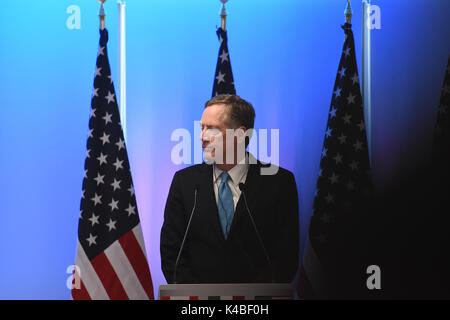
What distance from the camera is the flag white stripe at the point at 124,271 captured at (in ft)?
10.5

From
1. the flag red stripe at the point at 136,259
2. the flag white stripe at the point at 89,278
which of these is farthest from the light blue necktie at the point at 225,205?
the flag white stripe at the point at 89,278

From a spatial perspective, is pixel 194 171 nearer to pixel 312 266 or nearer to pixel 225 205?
pixel 225 205

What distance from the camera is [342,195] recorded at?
10.4 ft

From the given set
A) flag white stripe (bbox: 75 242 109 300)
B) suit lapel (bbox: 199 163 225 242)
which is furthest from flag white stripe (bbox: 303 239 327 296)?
flag white stripe (bbox: 75 242 109 300)

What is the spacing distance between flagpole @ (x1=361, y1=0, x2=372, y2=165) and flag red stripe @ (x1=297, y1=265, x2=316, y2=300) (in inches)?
38.7

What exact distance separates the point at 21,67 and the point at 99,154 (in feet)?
3.18

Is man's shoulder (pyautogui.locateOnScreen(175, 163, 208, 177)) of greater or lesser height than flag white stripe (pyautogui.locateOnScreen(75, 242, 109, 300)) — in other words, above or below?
above

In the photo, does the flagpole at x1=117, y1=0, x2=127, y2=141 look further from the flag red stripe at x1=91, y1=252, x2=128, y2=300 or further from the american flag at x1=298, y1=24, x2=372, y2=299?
the american flag at x1=298, y1=24, x2=372, y2=299

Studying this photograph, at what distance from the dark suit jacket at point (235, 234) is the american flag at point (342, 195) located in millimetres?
705

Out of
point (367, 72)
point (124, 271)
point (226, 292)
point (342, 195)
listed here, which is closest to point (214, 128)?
point (226, 292)

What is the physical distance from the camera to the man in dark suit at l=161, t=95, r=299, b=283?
2.37m

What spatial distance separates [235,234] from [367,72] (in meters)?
1.85

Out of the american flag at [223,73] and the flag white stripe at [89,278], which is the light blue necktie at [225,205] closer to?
the american flag at [223,73]

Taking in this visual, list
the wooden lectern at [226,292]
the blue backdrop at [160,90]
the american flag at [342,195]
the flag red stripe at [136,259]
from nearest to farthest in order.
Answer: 1. the wooden lectern at [226,292]
2. the american flag at [342,195]
3. the flag red stripe at [136,259]
4. the blue backdrop at [160,90]
